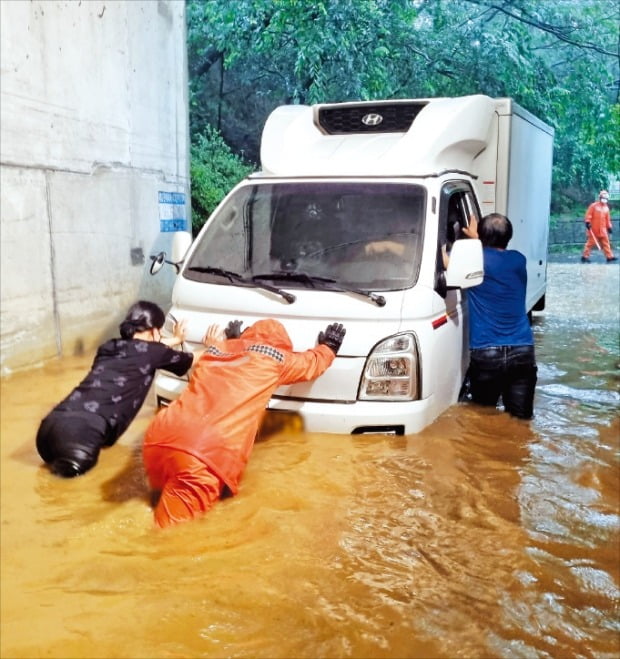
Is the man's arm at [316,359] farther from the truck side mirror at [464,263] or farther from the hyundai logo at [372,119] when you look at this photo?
the hyundai logo at [372,119]

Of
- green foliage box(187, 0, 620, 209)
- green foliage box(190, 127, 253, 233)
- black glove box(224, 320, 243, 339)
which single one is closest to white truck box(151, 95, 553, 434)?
black glove box(224, 320, 243, 339)

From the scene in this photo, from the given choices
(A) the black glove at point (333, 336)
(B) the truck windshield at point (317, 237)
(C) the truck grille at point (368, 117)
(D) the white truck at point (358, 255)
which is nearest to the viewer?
(A) the black glove at point (333, 336)

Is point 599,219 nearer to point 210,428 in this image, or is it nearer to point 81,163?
point 81,163

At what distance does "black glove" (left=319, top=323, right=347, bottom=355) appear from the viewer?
14.8 ft

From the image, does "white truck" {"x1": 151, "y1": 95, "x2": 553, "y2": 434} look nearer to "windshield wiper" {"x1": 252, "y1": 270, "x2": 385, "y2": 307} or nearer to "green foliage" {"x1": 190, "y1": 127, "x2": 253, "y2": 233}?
"windshield wiper" {"x1": 252, "y1": 270, "x2": 385, "y2": 307}

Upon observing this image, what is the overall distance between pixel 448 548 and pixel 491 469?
3.89ft

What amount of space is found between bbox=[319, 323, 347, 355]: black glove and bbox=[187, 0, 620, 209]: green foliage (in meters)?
14.6

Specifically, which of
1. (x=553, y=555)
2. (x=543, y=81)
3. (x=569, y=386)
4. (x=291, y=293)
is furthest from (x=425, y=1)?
(x=553, y=555)

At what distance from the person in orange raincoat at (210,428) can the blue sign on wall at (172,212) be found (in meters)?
6.59

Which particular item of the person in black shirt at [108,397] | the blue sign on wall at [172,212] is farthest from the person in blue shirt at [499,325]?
the blue sign on wall at [172,212]

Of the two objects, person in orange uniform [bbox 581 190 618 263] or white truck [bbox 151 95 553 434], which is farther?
person in orange uniform [bbox 581 190 618 263]

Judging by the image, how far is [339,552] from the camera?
144 inches

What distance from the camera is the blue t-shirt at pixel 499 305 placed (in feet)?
17.7

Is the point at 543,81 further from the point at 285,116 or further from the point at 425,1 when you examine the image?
the point at 285,116
